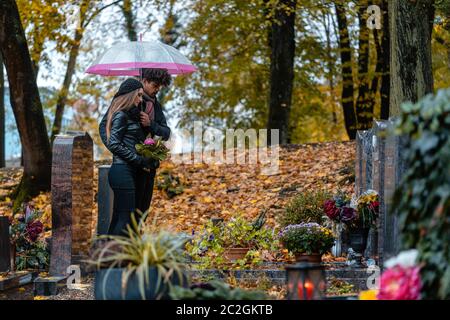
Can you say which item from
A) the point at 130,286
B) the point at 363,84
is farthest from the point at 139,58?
the point at 363,84

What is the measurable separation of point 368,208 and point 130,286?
498cm

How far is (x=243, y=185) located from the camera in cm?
1814

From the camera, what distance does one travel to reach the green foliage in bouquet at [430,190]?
5824mm

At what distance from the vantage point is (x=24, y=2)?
20.8 metres

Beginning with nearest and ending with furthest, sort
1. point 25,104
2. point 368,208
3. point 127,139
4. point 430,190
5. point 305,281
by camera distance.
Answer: point 430,190, point 305,281, point 127,139, point 368,208, point 25,104

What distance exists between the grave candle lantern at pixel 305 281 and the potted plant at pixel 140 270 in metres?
0.83

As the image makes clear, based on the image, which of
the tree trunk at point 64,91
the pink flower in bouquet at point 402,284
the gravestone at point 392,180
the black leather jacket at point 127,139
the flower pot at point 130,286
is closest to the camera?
the pink flower in bouquet at point 402,284

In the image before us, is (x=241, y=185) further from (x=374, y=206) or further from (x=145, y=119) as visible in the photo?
(x=145, y=119)

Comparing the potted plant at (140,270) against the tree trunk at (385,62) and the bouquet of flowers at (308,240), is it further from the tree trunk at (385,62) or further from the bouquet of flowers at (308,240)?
the tree trunk at (385,62)

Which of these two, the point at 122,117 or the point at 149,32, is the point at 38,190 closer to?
the point at 122,117

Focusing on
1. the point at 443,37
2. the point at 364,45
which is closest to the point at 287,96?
the point at 364,45

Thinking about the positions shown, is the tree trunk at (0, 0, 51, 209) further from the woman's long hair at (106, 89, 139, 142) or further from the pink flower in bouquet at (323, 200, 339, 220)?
the pink flower in bouquet at (323, 200, 339, 220)

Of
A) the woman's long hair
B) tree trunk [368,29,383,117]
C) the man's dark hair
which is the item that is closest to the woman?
the woman's long hair

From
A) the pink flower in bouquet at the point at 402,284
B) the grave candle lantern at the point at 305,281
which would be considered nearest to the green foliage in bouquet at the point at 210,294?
the grave candle lantern at the point at 305,281
